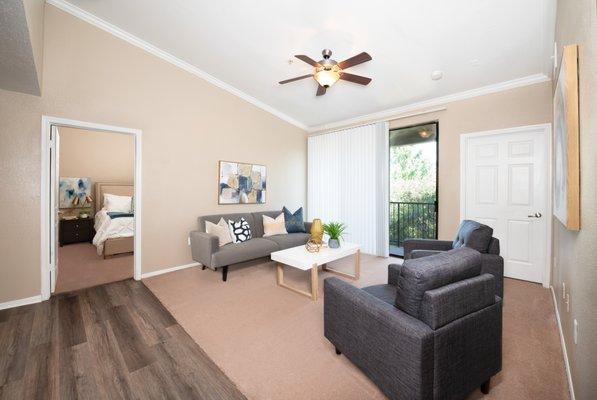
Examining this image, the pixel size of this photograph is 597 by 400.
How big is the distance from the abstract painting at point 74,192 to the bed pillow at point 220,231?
4.15m

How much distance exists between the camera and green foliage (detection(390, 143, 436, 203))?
5.10m

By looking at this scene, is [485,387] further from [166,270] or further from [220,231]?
[166,270]

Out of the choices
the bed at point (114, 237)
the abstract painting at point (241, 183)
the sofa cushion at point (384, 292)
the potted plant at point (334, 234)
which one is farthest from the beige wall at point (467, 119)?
the bed at point (114, 237)

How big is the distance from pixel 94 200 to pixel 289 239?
516cm

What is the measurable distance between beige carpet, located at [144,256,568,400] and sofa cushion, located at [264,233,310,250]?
77cm

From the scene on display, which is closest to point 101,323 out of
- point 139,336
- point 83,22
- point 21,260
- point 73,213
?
point 139,336

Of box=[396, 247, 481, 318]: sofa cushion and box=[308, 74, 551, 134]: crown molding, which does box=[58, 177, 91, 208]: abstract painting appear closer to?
box=[308, 74, 551, 134]: crown molding

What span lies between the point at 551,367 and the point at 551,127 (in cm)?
293

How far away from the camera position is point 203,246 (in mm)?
3574

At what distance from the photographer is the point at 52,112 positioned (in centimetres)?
295

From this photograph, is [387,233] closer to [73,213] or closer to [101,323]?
Answer: [101,323]

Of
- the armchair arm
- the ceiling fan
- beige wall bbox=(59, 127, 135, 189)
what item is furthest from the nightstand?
the armchair arm

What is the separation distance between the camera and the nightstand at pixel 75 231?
542 centimetres

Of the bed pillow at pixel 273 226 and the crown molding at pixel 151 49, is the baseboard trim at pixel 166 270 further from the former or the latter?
the crown molding at pixel 151 49
